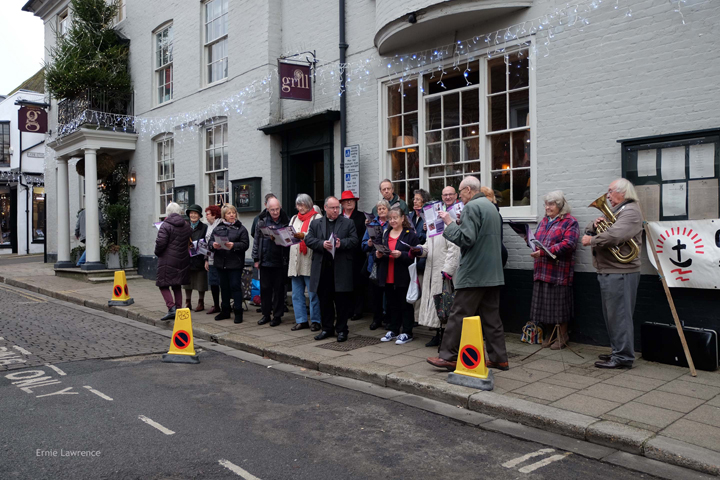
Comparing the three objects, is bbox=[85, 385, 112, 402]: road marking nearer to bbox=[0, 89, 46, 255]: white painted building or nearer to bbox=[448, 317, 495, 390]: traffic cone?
bbox=[448, 317, 495, 390]: traffic cone

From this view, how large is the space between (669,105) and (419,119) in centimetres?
371

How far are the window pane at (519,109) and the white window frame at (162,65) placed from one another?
993 cm

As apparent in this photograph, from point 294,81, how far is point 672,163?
648 cm

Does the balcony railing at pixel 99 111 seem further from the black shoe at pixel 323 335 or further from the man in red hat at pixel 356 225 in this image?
the black shoe at pixel 323 335

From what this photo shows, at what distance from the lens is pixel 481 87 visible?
26.8 feet

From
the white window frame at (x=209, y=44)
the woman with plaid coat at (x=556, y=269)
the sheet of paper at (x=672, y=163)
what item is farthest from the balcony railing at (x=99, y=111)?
the sheet of paper at (x=672, y=163)

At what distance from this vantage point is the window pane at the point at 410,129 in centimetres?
923

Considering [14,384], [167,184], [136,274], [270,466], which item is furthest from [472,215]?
[136,274]

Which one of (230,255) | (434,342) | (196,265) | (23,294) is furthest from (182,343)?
(23,294)

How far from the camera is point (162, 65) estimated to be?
15.1 m

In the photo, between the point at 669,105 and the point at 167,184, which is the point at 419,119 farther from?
the point at 167,184

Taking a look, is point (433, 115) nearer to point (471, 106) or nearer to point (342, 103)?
point (471, 106)

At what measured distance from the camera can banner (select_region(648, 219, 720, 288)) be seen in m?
5.88

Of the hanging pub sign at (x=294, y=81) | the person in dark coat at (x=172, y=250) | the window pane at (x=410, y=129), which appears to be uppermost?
the hanging pub sign at (x=294, y=81)
